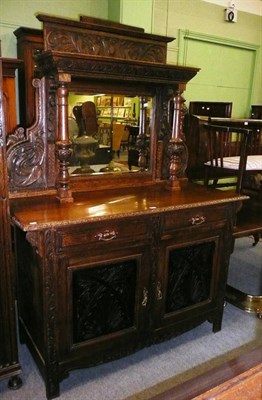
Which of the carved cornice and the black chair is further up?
the carved cornice

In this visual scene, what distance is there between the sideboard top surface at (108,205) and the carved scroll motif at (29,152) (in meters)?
0.12

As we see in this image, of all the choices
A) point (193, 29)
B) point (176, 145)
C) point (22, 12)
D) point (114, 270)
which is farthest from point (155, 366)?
point (193, 29)

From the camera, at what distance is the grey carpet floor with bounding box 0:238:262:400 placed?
1689 millimetres

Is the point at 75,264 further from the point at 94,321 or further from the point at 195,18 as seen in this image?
the point at 195,18

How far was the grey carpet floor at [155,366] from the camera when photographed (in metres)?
1.69

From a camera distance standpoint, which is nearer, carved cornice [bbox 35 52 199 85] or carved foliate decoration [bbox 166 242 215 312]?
carved cornice [bbox 35 52 199 85]

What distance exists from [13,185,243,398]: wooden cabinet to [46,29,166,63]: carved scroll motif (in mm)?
792

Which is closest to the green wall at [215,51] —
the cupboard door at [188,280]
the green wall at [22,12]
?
the green wall at [22,12]

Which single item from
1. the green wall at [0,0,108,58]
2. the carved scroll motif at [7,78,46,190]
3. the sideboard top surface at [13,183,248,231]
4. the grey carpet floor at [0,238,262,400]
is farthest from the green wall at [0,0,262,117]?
the grey carpet floor at [0,238,262,400]

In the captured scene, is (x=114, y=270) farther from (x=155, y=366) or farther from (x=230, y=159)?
(x=230, y=159)

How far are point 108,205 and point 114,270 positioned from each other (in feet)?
1.09

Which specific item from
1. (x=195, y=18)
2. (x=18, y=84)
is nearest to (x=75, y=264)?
(x=18, y=84)

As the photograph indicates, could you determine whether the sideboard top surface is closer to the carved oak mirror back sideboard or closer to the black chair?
the carved oak mirror back sideboard

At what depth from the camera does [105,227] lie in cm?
159
